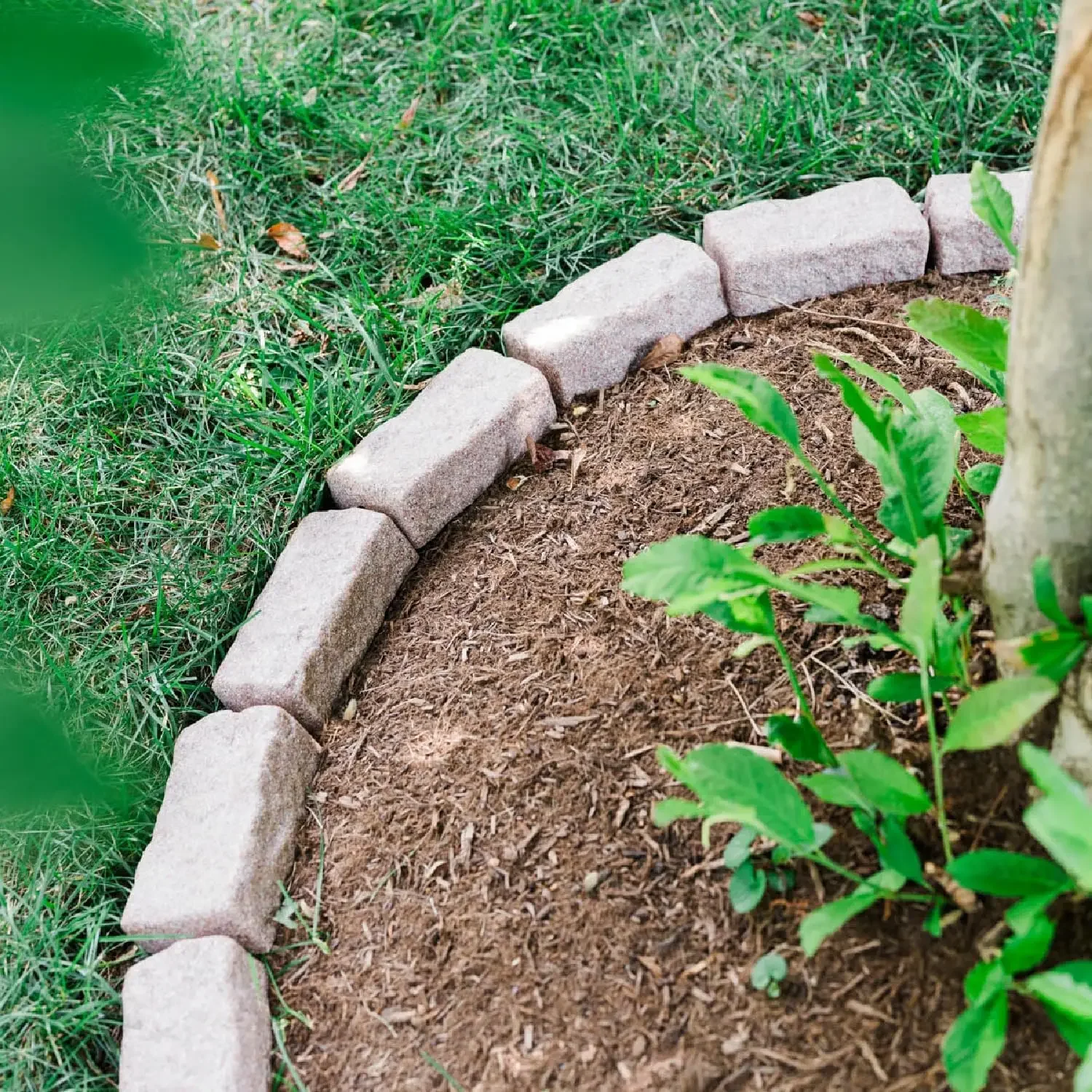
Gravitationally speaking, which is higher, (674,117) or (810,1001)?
(674,117)

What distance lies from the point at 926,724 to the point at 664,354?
106 centimetres

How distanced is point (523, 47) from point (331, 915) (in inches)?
88.7

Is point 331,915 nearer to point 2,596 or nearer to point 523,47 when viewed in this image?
point 2,596

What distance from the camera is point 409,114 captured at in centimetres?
296

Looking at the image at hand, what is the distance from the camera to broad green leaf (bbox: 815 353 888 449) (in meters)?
1.54

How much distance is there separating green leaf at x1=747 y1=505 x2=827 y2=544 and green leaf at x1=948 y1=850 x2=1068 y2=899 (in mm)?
449

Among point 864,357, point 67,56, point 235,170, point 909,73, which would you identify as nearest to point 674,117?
point 909,73

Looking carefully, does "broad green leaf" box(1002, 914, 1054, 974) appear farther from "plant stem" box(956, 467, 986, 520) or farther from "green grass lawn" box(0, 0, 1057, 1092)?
"green grass lawn" box(0, 0, 1057, 1092)

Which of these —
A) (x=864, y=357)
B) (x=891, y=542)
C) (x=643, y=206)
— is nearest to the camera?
(x=891, y=542)

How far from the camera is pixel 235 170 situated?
2834mm

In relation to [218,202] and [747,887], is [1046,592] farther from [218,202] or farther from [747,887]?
[218,202]

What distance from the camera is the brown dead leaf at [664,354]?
2441 mm

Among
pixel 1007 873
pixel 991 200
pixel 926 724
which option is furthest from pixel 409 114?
pixel 1007 873

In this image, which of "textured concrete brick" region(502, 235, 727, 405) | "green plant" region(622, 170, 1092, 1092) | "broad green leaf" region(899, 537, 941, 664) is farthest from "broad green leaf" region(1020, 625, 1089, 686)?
"textured concrete brick" region(502, 235, 727, 405)
